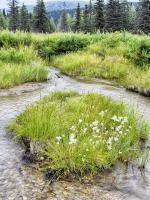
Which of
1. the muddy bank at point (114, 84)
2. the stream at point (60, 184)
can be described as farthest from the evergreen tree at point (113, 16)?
the stream at point (60, 184)

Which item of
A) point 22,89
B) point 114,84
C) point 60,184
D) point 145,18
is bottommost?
point 60,184

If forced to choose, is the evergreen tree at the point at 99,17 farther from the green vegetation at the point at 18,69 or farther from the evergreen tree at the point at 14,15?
the green vegetation at the point at 18,69

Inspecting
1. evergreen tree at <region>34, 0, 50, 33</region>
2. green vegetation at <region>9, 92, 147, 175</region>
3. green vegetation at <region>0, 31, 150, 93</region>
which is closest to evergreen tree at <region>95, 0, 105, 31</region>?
evergreen tree at <region>34, 0, 50, 33</region>

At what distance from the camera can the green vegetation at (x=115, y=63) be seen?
14.4 m

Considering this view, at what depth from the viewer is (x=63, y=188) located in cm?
578

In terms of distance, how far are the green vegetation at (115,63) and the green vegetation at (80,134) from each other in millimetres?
5112

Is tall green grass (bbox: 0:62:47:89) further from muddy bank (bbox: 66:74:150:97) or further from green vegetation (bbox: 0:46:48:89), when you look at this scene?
muddy bank (bbox: 66:74:150:97)

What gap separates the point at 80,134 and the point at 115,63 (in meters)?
9.64

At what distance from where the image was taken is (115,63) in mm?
16047

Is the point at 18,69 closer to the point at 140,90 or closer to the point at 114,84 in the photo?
the point at 114,84

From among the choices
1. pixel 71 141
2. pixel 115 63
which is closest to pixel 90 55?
pixel 115 63

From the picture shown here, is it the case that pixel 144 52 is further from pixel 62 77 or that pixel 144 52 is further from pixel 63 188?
pixel 63 188

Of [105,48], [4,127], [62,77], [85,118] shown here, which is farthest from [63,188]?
[105,48]

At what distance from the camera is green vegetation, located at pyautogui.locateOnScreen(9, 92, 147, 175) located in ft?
20.6
